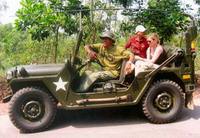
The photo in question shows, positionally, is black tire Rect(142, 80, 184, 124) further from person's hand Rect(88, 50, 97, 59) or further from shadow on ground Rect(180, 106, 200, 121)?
person's hand Rect(88, 50, 97, 59)

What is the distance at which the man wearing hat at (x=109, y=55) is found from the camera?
291 inches

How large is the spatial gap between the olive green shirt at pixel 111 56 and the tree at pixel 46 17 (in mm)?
2298

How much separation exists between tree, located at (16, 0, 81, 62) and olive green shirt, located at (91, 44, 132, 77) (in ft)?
7.54

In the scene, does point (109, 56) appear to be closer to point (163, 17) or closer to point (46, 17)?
point (163, 17)

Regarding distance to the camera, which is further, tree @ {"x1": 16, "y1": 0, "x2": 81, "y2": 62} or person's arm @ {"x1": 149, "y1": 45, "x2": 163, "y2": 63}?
tree @ {"x1": 16, "y1": 0, "x2": 81, "y2": 62}

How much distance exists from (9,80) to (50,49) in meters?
4.85

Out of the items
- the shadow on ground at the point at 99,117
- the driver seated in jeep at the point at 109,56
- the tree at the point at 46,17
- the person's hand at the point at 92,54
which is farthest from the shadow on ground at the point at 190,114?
the tree at the point at 46,17

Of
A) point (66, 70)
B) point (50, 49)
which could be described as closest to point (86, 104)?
point (66, 70)

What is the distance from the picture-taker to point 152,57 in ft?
24.8

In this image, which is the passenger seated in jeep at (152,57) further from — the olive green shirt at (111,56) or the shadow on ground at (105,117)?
the shadow on ground at (105,117)

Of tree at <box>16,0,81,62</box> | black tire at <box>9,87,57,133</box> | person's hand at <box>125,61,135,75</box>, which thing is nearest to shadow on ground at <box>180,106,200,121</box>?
person's hand at <box>125,61,135,75</box>

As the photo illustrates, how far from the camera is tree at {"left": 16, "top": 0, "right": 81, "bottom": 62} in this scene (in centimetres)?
948

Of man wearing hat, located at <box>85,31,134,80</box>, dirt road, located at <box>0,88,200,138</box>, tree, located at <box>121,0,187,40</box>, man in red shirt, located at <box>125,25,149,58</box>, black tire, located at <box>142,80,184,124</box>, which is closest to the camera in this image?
dirt road, located at <box>0,88,200,138</box>


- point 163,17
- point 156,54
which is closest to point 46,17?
point 163,17
